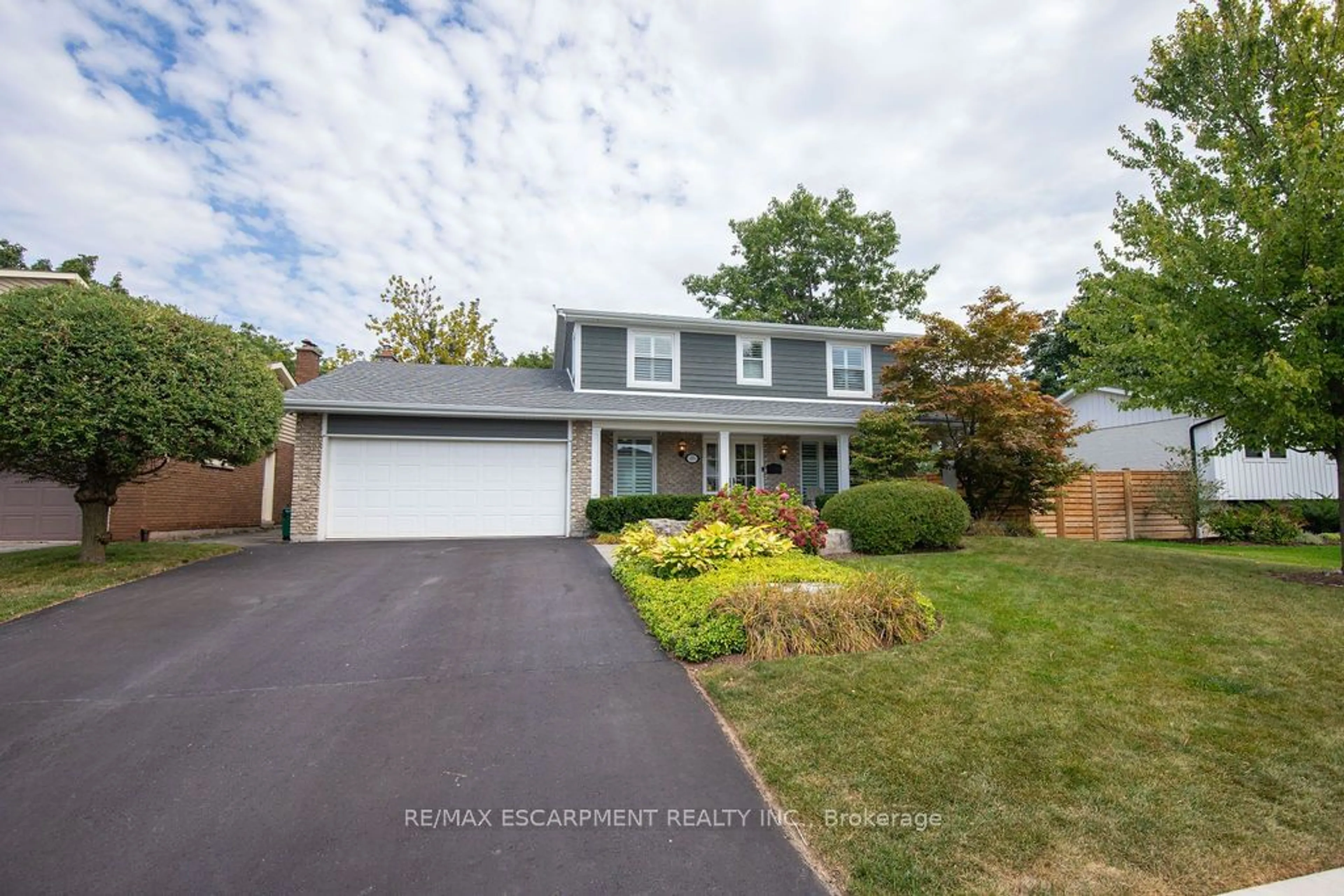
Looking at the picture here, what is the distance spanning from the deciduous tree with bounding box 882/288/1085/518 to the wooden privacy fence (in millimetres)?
752

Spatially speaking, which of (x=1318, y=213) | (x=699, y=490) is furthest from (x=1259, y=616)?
(x=699, y=490)

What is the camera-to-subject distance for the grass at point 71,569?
6.45m

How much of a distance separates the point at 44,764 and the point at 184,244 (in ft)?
53.2

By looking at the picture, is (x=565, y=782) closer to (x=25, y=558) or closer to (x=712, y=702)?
(x=712, y=702)

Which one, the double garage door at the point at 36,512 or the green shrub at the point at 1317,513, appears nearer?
the double garage door at the point at 36,512

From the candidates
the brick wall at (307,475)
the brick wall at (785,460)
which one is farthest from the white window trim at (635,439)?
the brick wall at (307,475)

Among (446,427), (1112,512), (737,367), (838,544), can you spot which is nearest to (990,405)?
(1112,512)

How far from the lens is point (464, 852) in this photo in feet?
8.00

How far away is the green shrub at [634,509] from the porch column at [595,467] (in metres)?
0.33

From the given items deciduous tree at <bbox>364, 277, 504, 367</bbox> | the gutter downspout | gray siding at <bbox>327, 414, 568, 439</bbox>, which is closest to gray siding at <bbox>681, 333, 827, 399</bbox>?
gray siding at <bbox>327, 414, 568, 439</bbox>

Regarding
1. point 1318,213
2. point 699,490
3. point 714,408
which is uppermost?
point 1318,213

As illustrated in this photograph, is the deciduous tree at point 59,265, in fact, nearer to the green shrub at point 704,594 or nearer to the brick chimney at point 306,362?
the brick chimney at point 306,362

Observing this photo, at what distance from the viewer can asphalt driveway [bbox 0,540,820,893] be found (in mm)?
2354

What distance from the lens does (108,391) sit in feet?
24.2
